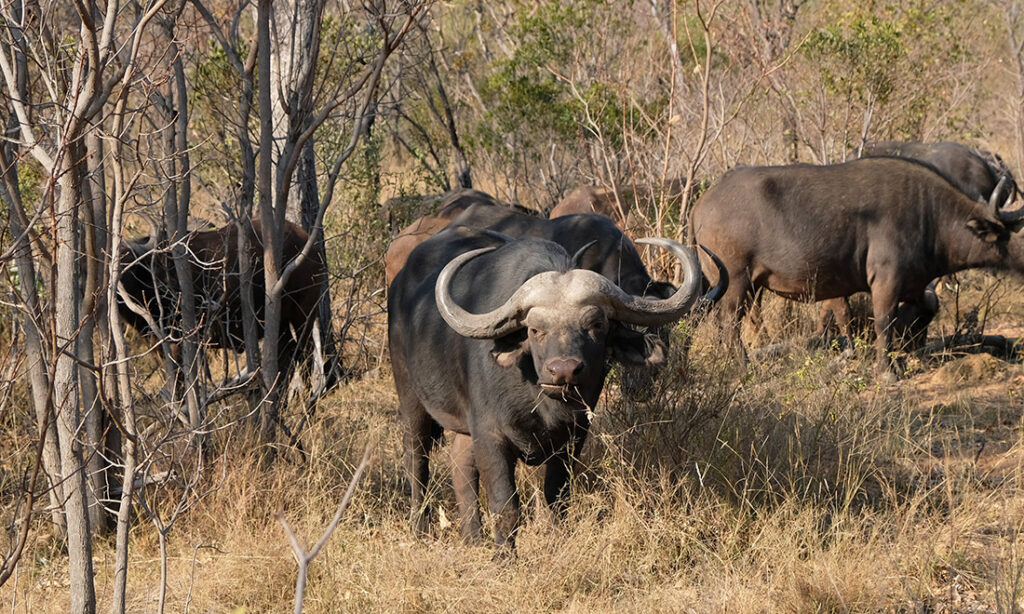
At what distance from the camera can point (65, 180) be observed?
3.39 metres

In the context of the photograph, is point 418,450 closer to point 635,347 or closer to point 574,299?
point 635,347

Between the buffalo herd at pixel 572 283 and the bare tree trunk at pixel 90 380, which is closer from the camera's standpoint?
the bare tree trunk at pixel 90 380

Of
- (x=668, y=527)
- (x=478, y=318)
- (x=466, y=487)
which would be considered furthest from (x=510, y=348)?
(x=668, y=527)

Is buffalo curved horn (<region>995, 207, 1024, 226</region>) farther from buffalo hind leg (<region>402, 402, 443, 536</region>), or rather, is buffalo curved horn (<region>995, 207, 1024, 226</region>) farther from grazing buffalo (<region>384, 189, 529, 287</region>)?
buffalo hind leg (<region>402, 402, 443, 536</region>)

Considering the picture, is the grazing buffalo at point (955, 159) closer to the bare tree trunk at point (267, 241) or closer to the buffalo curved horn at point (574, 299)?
the buffalo curved horn at point (574, 299)

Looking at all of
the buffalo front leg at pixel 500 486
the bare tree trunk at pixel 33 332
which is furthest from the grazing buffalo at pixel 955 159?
the bare tree trunk at pixel 33 332

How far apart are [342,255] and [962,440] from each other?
5.03m

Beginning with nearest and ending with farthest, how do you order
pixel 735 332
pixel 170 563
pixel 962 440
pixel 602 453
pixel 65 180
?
pixel 65 180 < pixel 170 563 < pixel 602 453 < pixel 962 440 < pixel 735 332

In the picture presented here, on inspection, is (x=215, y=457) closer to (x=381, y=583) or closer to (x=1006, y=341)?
(x=381, y=583)

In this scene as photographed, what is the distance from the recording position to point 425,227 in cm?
958

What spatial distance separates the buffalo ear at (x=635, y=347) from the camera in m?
4.77

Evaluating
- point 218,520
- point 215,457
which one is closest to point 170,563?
point 218,520

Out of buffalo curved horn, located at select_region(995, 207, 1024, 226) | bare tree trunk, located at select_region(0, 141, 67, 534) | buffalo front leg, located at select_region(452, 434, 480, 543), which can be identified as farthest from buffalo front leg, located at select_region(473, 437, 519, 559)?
buffalo curved horn, located at select_region(995, 207, 1024, 226)

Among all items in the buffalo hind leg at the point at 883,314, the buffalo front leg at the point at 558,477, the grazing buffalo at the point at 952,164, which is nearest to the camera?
the buffalo front leg at the point at 558,477
